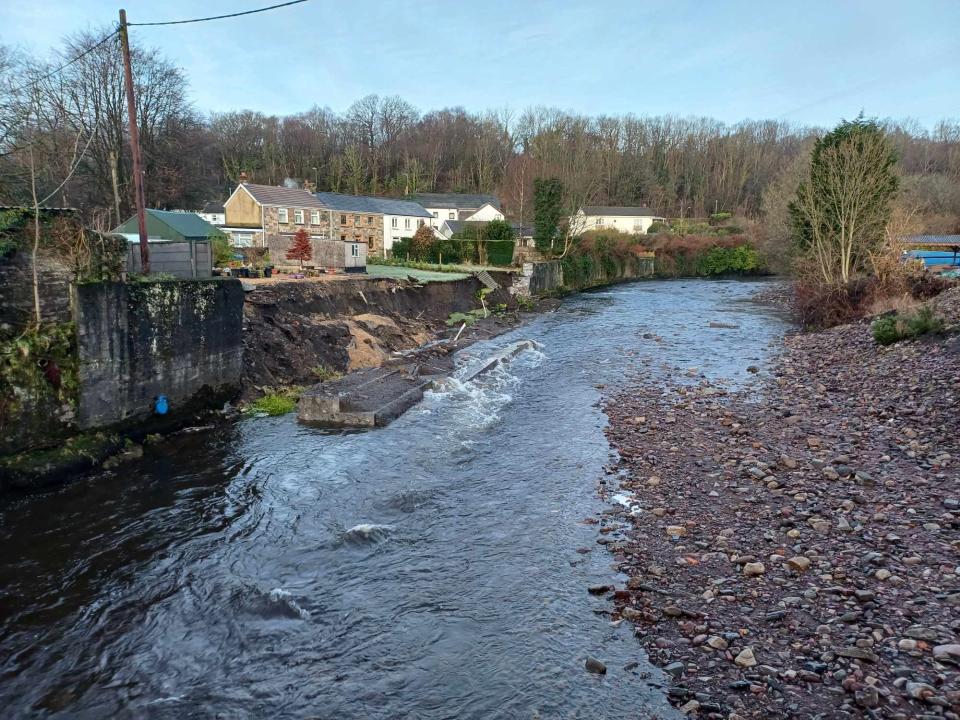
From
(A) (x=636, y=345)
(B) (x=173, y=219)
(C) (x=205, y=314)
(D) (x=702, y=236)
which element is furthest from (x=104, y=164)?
(D) (x=702, y=236)

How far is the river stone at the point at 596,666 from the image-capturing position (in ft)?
20.7

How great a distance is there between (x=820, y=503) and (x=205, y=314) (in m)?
14.1

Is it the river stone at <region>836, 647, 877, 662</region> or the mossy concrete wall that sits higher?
the mossy concrete wall

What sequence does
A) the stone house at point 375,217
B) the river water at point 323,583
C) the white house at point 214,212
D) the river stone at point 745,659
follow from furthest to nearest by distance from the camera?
the white house at point 214,212
the stone house at point 375,217
the river water at point 323,583
the river stone at point 745,659

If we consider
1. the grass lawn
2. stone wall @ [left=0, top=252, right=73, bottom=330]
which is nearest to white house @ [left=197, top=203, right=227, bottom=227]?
the grass lawn

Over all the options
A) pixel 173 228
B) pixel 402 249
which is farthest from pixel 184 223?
pixel 402 249

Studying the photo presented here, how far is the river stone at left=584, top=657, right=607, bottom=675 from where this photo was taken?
6305 millimetres

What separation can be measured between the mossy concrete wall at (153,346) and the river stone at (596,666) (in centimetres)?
1115

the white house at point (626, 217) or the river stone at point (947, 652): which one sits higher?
the white house at point (626, 217)

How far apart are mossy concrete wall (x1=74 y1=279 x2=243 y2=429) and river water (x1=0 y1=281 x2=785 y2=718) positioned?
132 cm

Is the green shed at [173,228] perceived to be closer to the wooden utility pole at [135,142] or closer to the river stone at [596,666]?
the wooden utility pole at [135,142]

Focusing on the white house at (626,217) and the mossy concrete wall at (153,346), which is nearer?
the mossy concrete wall at (153,346)

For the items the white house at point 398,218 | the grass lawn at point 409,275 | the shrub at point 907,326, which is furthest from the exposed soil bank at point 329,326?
the white house at point 398,218

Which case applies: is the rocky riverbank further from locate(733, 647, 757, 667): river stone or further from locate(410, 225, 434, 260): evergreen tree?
locate(410, 225, 434, 260): evergreen tree
